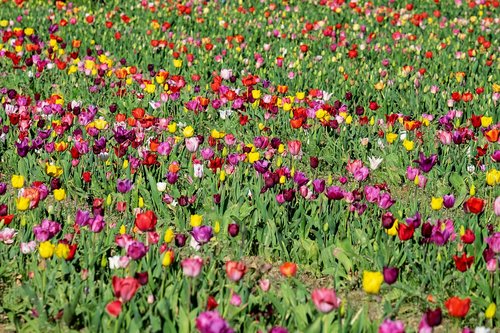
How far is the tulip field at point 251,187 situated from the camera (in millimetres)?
3010

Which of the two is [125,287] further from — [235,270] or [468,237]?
[468,237]

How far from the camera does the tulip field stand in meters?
3.01

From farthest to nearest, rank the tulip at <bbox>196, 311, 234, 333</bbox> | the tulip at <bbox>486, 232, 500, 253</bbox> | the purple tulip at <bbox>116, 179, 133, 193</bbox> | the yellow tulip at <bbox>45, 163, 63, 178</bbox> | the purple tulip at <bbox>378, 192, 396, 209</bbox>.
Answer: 1. the yellow tulip at <bbox>45, 163, 63, 178</bbox>
2. the purple tulip at <bbox>116, 179, 133, 193</bbox>
3. the purple tulip at <bbox>378, 192, 396, 209</bbox>
4. the tulip at <bbox>486, 232, 500, 253</bbox>
5. the tulip at <bbox>196, 311, 234, 333</bbox>

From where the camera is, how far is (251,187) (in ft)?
13.7

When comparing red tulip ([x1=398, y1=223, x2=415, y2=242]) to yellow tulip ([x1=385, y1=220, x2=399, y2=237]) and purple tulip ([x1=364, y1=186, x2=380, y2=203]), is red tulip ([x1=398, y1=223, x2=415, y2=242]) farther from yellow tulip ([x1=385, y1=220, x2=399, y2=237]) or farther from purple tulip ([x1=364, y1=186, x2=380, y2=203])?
purple tulip ([x1=364, y1=186, x2=380, y2=203])

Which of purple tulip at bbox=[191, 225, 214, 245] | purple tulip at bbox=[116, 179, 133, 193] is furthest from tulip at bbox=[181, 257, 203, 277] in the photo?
purple tulip at bbox=[116, 179, 133, 193]

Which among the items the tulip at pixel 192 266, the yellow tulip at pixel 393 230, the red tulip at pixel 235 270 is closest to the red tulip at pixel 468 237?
the yellow tulip at pixel 393 230

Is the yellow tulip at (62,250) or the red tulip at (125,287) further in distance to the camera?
the yellow tulip at (62,250)

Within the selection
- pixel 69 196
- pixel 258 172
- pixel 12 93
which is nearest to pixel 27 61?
pixel 12 93

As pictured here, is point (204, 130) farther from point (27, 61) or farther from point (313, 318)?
point (313, 318)

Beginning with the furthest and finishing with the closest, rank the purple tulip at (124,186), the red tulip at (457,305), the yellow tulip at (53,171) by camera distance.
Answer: the yellow tulip at (53,171), the purple tulip at (124,186), the red tulip at (457,305)

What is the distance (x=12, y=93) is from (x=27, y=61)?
3.64 ft

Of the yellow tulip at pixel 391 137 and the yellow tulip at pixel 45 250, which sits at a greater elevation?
the yellow tulip at pixel 45 250

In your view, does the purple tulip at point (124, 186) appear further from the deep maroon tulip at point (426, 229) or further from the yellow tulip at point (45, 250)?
the deep maroon tulip at point (426, 229)
